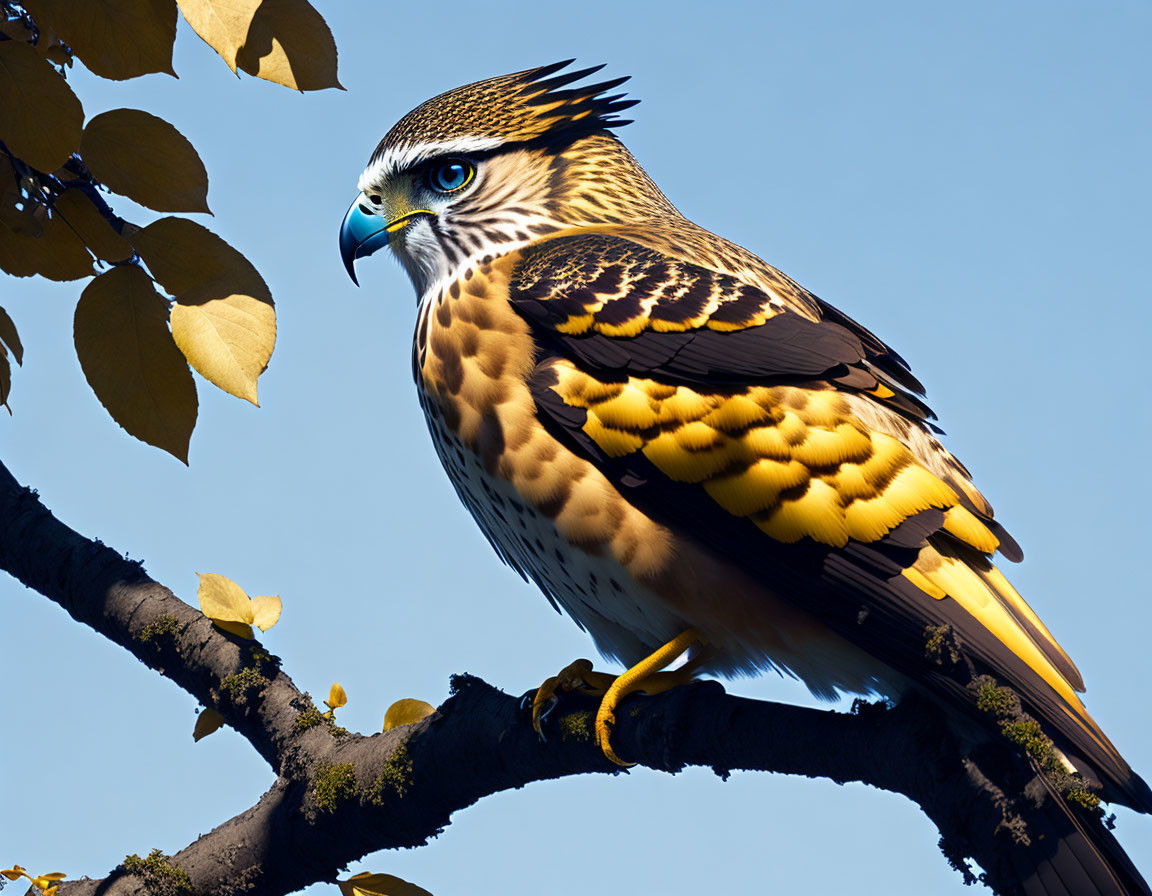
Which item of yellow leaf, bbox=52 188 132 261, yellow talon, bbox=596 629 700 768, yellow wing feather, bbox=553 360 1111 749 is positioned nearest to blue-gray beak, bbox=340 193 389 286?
yellow wing feather, bbox=553 360 1111 749

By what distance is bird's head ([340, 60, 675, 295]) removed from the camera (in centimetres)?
392

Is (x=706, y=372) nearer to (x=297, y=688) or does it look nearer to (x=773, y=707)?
(x=773, y=707)

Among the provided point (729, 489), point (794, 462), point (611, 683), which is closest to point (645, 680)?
point (611, 683)

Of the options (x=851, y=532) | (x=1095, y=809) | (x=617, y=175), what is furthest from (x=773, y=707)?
(x=617, y=175)

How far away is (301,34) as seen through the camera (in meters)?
1.83

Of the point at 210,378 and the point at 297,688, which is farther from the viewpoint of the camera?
the point at 297,688

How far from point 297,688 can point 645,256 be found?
1.74 m

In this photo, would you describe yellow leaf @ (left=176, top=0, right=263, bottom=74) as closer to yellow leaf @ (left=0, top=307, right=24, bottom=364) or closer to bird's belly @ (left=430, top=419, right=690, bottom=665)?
yellow leaf @ (left=0, top=307, right=24, bottom=364)

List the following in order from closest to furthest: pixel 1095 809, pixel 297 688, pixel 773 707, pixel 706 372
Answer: pixel 1095 809, pixel 773 707, pixel 706 372, pixel 297 688

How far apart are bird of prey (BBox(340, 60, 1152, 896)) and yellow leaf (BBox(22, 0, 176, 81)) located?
1526mm

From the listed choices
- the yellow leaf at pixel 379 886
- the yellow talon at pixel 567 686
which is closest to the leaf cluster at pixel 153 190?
the yellow talon at pixel 567 686

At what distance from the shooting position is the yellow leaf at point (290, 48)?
1813 mm

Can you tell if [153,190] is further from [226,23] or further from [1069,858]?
[1069,858]

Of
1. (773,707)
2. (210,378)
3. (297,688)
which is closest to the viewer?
(210,378)
